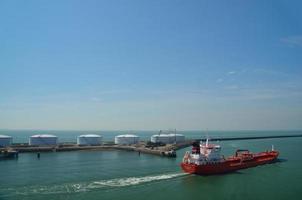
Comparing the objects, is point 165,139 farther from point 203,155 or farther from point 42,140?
point 203,155

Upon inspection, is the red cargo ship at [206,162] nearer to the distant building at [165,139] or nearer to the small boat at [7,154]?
the small boat at [7,154]

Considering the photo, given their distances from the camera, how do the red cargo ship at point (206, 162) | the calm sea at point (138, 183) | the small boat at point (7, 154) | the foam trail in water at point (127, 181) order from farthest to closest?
the small boat at point (7, 154), the red cargo ship at point (206, 162), the foam trail in water at point (127, 181), the calm sea at point (138, 183)

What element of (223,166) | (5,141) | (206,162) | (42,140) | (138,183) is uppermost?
(5,141)

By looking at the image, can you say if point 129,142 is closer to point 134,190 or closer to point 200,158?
point 200,158

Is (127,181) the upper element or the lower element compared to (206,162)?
lower

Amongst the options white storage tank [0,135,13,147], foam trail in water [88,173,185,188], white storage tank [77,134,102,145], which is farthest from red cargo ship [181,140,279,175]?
white storage tank [0,135,13,147]

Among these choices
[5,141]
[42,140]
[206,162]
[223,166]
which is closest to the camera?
[206,162]

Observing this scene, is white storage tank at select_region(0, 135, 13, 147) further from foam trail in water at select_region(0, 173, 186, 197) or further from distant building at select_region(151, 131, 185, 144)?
foam trail in water at select_region(0, 173, 186, 197)

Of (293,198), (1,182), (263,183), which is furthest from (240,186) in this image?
(1,182)

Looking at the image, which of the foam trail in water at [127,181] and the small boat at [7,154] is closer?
the foam trail in water at [127,181]

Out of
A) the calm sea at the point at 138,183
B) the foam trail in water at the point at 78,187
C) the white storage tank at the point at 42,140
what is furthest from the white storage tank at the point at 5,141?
the foam trail in water at the point at 78,187

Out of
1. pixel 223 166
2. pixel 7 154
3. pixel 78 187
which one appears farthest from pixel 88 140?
pixel 78 187
